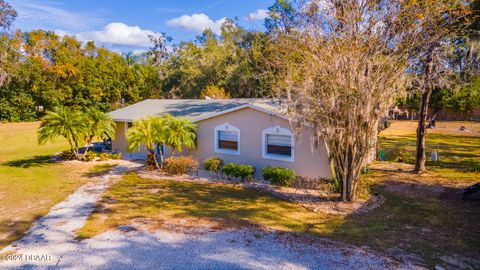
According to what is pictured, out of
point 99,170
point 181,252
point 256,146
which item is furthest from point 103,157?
point 181,252

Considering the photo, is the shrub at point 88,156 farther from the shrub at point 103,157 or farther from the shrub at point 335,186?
the shrub at point 335,186

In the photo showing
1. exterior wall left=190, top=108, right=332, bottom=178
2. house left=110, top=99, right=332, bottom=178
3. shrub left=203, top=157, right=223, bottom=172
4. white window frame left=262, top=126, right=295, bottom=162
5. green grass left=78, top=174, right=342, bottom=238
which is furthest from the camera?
shrub left=203, top=157, right=223, bottom=172

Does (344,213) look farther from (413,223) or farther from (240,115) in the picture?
(240,115)

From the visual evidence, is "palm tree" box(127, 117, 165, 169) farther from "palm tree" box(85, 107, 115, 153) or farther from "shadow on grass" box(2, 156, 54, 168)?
"shadow on grass" box(2, 156, 54, 168)

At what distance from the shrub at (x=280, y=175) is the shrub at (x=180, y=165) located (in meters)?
4.13

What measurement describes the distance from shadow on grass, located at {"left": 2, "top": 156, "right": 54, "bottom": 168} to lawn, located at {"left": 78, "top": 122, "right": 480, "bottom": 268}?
26.0ft

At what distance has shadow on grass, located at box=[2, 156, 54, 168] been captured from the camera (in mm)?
19370

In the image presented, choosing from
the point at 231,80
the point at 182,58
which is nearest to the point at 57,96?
the point at 182,58

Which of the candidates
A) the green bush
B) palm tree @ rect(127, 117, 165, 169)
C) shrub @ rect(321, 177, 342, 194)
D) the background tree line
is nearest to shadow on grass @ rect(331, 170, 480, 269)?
shrub @ rect(321, 177, 342, 194)

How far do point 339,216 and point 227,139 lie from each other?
765 centimetres

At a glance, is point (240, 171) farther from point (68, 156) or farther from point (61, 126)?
point (68, 156)

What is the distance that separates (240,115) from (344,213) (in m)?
7.15

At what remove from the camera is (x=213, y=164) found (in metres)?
15.9

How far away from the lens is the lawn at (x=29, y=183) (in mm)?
9727
